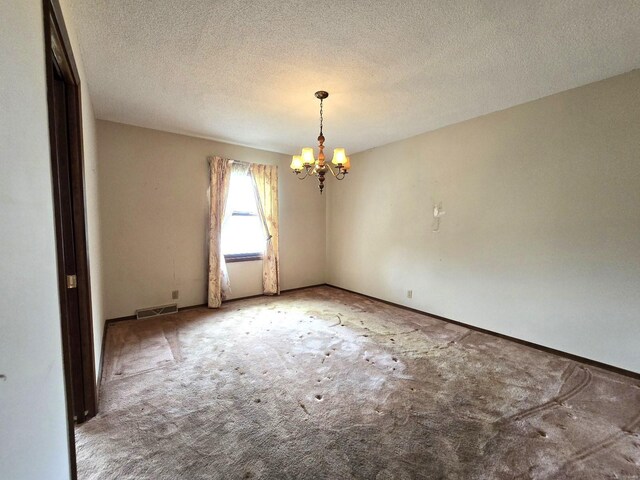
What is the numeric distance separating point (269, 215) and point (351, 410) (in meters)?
3.51

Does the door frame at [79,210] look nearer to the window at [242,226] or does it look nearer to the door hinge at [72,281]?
the door hinge at [72,281]

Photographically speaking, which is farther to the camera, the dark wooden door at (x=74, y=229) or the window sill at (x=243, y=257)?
the window sill at (x=243, y=257)

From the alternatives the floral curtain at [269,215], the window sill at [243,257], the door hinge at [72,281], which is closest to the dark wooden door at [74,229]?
the door hinge at [72,281]

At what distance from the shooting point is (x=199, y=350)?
9.58 feet

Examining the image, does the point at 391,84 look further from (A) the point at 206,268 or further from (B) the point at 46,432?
(A) the point at 206,268

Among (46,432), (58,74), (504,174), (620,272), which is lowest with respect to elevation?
(46,432)

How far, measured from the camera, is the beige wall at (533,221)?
8.19 feet

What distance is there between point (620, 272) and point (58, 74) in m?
4.53

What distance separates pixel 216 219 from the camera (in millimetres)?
4258

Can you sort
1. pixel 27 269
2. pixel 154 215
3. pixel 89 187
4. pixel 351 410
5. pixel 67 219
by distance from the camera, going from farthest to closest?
pixel 154 215
pixel 89 187
pixel 351 410
pixel 67 219
pixel 27 269

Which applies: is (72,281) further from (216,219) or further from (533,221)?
(533,221)

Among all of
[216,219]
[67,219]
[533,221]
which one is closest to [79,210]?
[67,219]

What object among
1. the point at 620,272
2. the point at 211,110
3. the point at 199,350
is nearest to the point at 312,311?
the point at 199,350

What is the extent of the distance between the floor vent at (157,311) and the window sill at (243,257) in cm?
102
